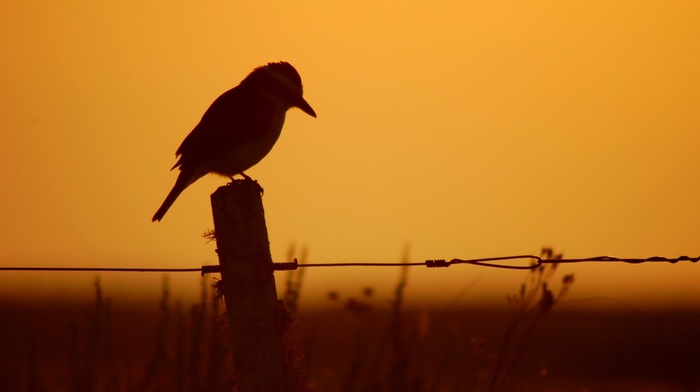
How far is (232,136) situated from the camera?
10594mm

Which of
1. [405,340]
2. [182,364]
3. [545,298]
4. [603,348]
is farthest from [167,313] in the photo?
[603,348]

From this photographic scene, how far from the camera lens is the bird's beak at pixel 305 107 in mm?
11281

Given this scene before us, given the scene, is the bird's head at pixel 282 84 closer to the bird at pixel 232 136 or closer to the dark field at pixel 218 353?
the bird at pixel 232 136

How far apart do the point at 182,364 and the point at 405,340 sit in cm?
131

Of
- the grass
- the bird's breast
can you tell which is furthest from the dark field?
the bird's breast

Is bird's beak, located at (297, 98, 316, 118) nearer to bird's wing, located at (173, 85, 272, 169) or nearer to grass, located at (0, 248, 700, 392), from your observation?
bird's wing, located at (173, 85, 272, 169)

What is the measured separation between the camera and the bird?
417 inches

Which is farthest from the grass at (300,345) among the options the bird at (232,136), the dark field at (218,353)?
the bird at (232,136)

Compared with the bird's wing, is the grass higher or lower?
→ lower

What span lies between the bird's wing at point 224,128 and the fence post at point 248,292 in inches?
157

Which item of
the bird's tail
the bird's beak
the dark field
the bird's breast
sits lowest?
the dark field

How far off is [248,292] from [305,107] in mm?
4865

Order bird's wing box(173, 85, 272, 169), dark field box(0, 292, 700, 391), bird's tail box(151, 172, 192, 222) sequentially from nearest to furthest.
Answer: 1. dark field box(0, 292, 700, 391)
2. bird's tail box(151, 172, 192, 222)
3. bird's wing box(173, 85, 272, 169)

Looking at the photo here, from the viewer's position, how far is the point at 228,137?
10617 millimetres
